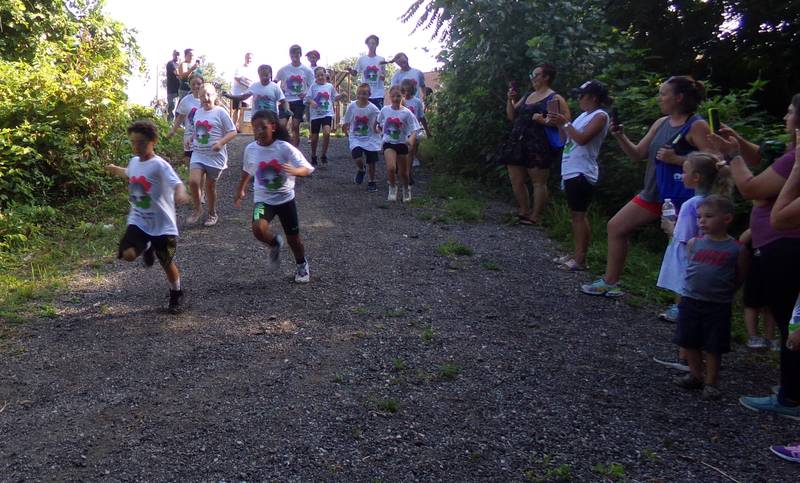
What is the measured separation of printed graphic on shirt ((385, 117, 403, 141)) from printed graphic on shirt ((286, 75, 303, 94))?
3152 mm

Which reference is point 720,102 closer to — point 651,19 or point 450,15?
point 651,19

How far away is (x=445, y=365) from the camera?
177 inches

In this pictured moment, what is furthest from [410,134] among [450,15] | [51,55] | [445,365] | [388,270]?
[51,55]

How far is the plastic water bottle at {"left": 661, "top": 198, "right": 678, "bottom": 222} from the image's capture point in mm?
4902

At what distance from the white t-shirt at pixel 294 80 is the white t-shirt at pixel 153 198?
7176 millimetres

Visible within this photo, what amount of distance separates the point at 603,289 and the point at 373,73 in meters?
7.97

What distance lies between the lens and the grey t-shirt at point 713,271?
3955 mm

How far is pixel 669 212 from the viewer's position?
16.1ft

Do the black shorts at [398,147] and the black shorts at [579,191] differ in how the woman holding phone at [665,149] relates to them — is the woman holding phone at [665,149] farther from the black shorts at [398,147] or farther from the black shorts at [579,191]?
the black shorts at [398,147]

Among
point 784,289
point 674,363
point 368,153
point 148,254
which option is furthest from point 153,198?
point 368,153

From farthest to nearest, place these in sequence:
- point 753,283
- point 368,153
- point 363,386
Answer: point 368,153 < point 753,283 < point 363,386

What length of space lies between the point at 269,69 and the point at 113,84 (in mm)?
2538

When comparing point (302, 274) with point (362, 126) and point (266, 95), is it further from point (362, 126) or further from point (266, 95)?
point (266, 95)

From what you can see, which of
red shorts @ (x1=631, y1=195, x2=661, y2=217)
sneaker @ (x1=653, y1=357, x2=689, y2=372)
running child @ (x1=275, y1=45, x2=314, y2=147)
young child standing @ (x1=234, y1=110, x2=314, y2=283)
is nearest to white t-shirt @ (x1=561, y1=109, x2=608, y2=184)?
red shorts @ (x1=631, y1=195, x2=661, y2=217)
